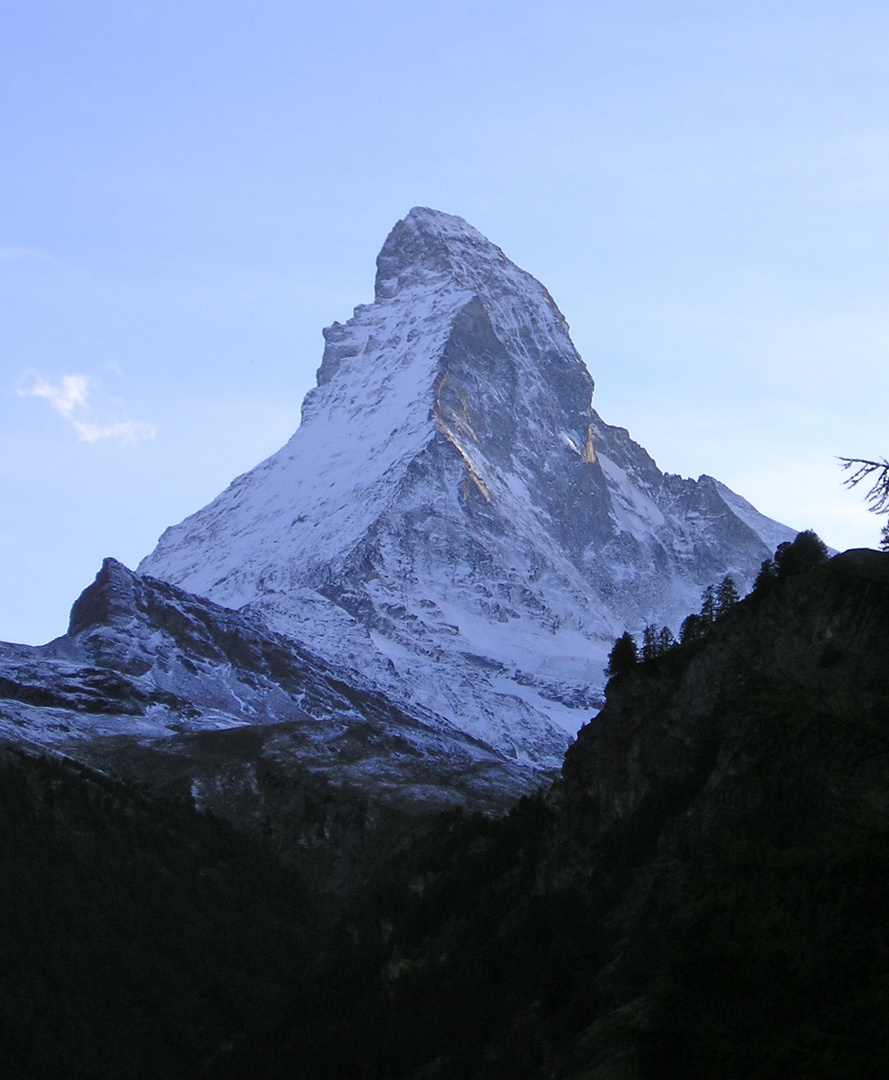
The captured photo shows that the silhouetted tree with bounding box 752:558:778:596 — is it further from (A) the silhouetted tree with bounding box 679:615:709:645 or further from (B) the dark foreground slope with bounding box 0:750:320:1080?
(B) the dark foreground slope with bounding box 0:750:320:1080

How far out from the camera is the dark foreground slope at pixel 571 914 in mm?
25406

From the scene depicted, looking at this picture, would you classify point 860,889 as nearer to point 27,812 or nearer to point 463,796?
point 27,812

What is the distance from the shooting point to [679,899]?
52562 millimetres

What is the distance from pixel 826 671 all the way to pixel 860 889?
3258 centimetres

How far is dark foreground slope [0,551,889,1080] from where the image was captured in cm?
2541

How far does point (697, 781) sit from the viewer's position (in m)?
65.7

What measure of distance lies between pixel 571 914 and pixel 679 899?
14.2 metres

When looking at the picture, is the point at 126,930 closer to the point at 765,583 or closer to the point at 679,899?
the point at 765,583

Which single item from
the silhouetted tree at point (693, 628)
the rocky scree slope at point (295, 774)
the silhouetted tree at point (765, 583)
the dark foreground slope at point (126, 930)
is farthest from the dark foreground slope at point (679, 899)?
the rocky scree slope at point (295, 774)

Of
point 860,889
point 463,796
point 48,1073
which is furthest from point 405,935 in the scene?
point 463,796

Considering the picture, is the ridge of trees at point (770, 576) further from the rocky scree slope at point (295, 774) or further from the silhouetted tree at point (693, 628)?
the rocky scree slope at point (295, 774)

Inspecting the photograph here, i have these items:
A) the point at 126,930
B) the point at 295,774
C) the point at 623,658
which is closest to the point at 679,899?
the point at 623,658

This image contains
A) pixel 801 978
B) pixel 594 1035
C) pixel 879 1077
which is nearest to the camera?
pixel 879 1077

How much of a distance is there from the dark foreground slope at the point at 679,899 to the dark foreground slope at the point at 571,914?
3.7 inches
